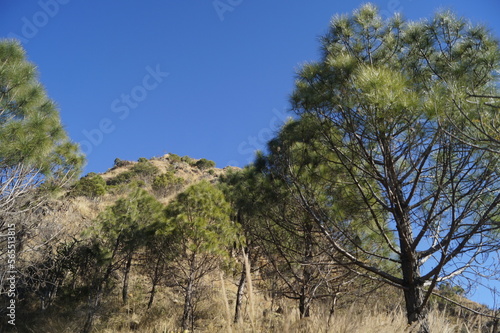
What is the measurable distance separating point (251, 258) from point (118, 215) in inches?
205

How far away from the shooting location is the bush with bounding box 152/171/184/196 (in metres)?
31.1

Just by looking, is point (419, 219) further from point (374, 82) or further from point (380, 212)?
point (374, 82)

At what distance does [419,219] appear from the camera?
3.69m

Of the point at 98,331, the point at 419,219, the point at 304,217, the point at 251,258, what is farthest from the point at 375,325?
the point at 98,331

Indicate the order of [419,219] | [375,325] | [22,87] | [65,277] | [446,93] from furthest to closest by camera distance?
[65,277]
[22,87]
[419,219]
[446,93]
[375,325]

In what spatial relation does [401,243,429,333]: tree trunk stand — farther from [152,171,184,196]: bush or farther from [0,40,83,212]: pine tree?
[152,171,184,196]: bush

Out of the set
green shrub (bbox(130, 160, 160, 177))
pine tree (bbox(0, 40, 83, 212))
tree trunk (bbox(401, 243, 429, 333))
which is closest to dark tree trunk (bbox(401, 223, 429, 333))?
tree trunk (bbox(401, 243, 429, 333))

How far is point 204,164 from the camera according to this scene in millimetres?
49375

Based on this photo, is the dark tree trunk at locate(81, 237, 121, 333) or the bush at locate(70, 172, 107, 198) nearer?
the dark tree trunk at locate(81, 237, 121, 333)

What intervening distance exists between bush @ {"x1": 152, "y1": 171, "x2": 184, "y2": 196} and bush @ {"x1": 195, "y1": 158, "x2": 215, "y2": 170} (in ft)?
51.3

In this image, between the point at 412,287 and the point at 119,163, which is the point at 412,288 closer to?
the point at 412,287

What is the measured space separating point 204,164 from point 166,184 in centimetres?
1756

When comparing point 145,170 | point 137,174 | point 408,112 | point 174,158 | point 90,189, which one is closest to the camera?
point 408,112

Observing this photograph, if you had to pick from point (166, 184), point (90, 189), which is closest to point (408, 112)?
point (90, 189)
